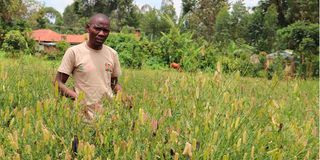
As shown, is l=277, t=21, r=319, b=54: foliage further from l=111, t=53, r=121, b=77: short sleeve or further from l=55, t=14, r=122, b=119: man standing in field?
l=55, t=14, r=122, b=119: man standing in field

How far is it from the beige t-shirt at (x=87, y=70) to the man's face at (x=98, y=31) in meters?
0.06

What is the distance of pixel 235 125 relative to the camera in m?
1.60

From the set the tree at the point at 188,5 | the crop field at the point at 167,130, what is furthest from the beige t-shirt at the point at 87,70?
the tree at the point at 188,5

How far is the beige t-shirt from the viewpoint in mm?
2676

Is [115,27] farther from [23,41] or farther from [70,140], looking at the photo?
[70,140]

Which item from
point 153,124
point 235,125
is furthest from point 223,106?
point 153,124

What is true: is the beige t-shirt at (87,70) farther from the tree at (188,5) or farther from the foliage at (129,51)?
the tree at (188,5)

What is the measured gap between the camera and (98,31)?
108 inches

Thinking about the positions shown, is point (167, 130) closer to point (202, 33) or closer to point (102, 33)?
point (102, 33)

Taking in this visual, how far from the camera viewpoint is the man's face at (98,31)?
107 inches

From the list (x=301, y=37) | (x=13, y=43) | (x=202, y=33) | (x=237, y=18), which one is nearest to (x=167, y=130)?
(x=301, y=37)

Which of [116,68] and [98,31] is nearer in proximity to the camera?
[98,31]

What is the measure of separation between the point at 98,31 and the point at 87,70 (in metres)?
0.27

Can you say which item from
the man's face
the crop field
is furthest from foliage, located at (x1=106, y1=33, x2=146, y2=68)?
the crop field
